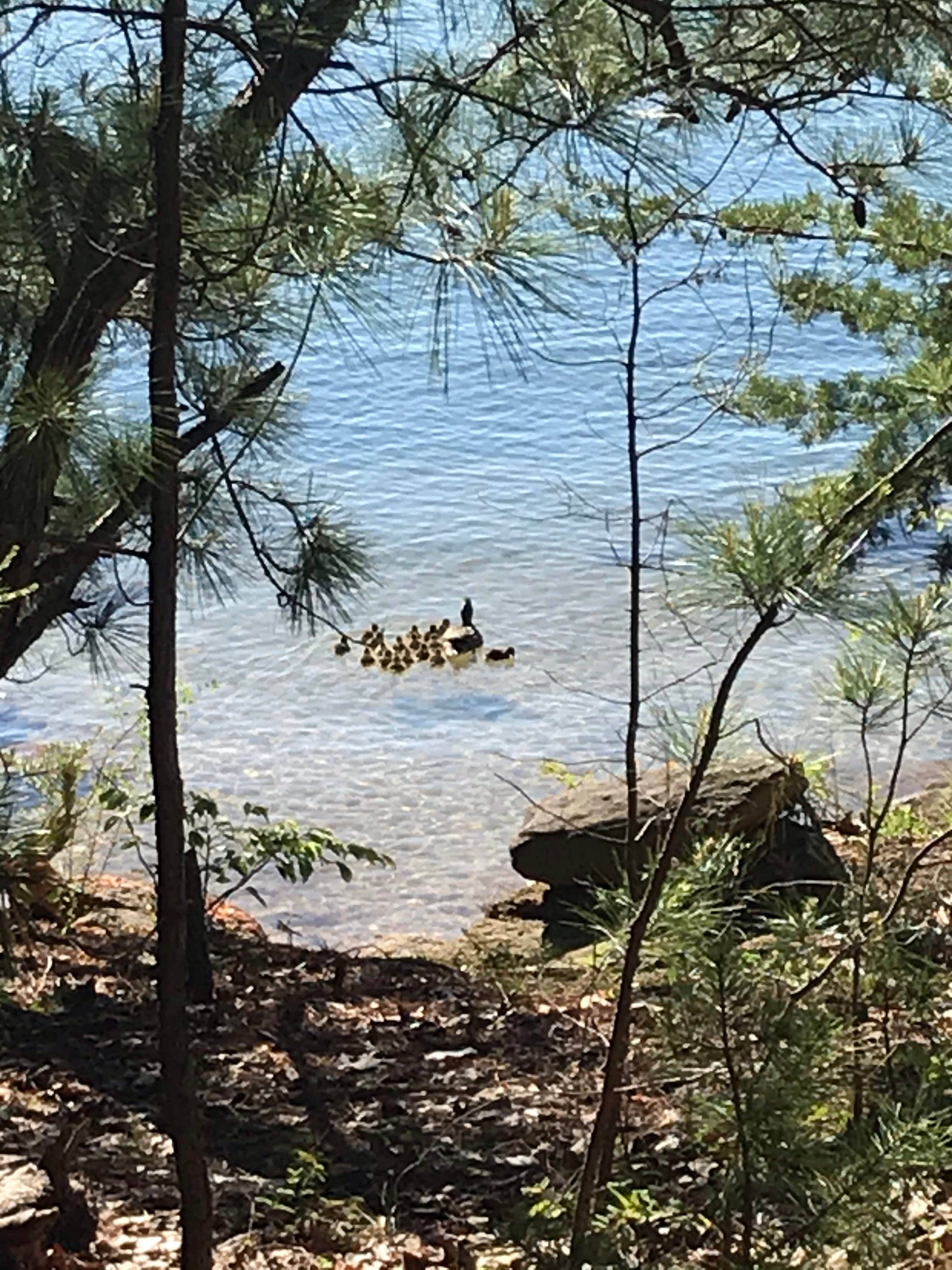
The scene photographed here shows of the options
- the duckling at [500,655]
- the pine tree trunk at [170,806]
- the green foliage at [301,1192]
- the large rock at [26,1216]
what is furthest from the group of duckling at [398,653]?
the pine tree trunk at [170,806]

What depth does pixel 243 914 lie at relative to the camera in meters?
4.67

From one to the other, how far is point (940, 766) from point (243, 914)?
244 cm

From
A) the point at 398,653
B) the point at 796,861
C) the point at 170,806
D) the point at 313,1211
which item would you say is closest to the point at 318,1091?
the point at 313,1211

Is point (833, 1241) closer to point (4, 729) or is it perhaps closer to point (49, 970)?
point (49, 970)

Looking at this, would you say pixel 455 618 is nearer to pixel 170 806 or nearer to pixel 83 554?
pixel 83 554

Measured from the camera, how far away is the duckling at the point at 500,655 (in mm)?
6613

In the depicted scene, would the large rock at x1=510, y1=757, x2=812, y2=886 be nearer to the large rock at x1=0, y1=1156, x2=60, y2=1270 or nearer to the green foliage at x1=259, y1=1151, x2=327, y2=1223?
the green foliage at x1=259, y1=1151, x2=327, y2=1223

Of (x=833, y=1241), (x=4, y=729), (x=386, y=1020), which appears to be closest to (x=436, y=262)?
(x=833, y=1241)

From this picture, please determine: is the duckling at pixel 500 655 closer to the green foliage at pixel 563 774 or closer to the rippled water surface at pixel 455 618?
the rippled water surface at pixel 455 618

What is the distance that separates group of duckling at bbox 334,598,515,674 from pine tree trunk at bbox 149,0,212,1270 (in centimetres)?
477

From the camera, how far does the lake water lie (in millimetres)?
5348

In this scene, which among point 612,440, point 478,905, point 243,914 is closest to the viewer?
point 243,914

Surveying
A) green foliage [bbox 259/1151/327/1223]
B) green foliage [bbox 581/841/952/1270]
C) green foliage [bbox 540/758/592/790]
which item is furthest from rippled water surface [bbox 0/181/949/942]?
green foliage [bbox 581/841/952/1270]

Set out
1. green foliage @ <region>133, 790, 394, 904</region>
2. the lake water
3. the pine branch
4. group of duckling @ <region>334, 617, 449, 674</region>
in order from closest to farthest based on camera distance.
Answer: the pine branch
green foliage @ <region>133, 790, 394, 904</region>
the lake water
group of duckling @ <region>334, 617, 449, 674</region>
